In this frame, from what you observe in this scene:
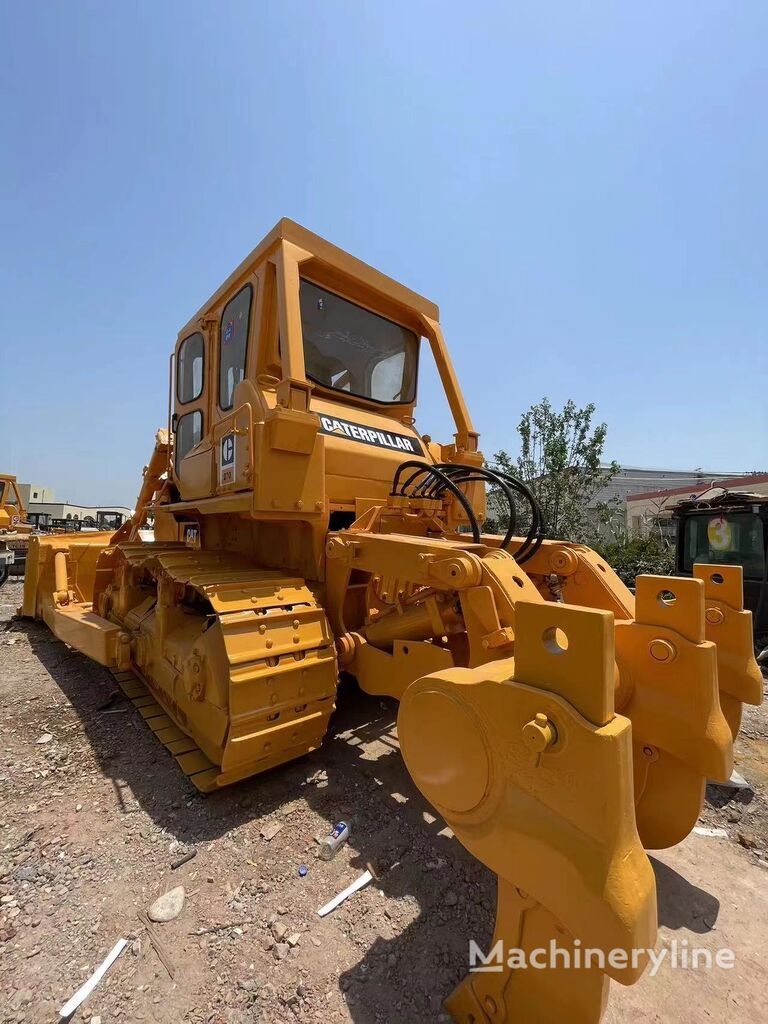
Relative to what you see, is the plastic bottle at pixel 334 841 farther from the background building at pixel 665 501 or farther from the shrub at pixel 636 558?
the shrub at pixel 636 558

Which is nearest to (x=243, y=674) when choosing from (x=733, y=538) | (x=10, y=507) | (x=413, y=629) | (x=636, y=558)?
(x=413, y=629)

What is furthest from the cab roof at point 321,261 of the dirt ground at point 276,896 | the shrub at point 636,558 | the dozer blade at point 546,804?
the shrub at point 636,558

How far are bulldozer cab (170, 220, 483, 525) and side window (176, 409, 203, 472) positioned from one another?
11mm

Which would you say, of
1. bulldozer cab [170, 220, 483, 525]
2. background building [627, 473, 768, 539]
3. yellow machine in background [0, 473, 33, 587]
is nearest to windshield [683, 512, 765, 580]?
background building [627, 473, 768, 539]

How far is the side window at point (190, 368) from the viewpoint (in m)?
4.61

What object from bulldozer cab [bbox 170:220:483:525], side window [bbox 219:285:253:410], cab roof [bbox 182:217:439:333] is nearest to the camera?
bulldozer cab [bbox 170:220:483:525]

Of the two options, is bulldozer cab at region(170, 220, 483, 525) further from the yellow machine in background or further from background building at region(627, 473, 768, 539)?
the yellow machine in background

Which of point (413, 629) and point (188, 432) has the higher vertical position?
point (188, 432)

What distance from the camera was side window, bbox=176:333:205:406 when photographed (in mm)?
4605

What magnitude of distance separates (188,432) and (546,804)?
4.52 meters

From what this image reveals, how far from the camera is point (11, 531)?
15.1 m

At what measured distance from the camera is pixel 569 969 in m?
1.33

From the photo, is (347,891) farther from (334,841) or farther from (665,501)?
(665,501)

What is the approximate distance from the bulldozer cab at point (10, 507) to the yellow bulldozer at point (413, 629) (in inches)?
489
